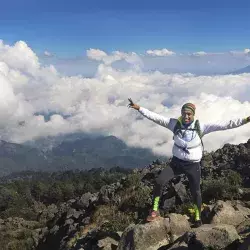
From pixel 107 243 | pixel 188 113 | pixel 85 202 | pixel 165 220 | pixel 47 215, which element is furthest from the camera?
pixel 47 215

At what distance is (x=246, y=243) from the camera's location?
9906 mm

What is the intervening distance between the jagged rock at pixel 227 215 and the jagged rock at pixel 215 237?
2.66 m

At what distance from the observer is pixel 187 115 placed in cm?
1228

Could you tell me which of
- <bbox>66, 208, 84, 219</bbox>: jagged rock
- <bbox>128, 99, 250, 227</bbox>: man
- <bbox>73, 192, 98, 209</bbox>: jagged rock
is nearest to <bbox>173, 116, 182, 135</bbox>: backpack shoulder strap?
<bbox>128, 99, 250, 227</bbox>: man

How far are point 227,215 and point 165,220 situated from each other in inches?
97.0

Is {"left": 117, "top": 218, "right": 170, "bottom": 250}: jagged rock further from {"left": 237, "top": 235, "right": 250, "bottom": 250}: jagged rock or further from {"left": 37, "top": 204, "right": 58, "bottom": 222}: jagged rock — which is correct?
{"left": 37, "top": 204, "right": 58, "bottom": 222}: jagged rock

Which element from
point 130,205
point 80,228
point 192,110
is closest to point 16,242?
point 80,228

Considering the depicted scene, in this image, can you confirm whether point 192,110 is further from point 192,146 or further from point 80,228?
point 80,228

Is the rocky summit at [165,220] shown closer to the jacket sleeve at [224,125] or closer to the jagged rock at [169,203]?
the jagged rock at [169,203]

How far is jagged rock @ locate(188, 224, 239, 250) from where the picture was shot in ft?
34.7

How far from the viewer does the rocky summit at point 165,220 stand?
37.8 feet

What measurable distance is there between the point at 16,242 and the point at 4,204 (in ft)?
255

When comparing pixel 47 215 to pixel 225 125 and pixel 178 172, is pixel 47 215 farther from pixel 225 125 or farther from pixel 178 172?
pixel 225 125

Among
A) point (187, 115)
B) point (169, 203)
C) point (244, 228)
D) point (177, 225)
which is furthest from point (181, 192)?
point (187, 115)
